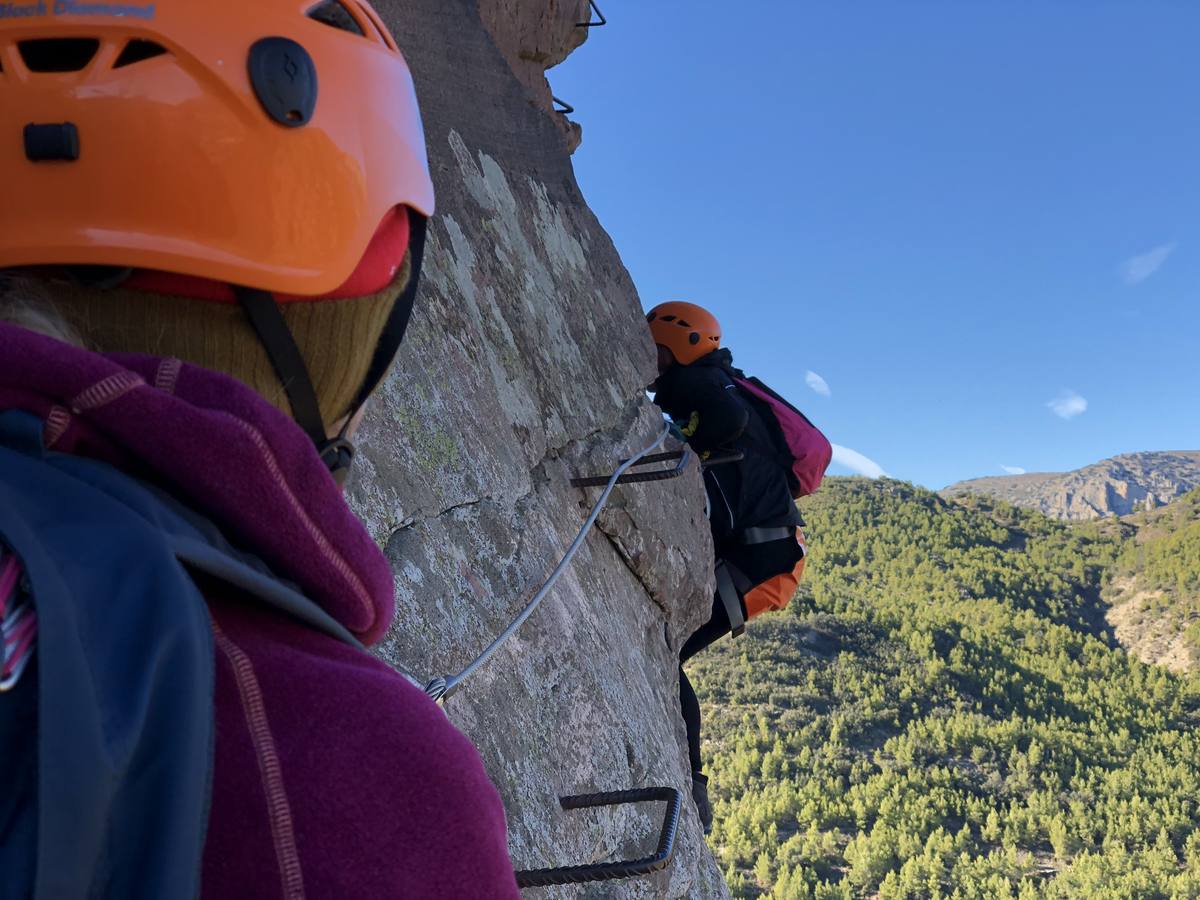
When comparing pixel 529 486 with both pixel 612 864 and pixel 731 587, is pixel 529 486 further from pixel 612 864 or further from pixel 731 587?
pixel 731 587

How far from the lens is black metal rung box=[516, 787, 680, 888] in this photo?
2436 mm

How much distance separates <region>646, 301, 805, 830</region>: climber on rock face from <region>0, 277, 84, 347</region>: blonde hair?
4.54 meters

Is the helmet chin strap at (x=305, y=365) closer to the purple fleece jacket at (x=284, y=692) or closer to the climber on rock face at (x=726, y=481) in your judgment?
the purple fleece jacket at (x=284, y=692)

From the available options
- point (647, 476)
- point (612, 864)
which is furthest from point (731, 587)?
point (612, 864)

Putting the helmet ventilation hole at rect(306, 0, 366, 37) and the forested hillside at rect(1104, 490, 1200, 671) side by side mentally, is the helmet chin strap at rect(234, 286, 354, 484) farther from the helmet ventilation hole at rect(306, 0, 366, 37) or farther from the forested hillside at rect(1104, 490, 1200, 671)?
the forested hillside at rect(1104, 490, 1200, 671)

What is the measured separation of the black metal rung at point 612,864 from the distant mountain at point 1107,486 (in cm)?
10604

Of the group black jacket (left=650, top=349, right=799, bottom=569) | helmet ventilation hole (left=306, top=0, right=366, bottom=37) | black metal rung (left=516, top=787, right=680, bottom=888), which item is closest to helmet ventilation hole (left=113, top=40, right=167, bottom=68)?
helmet ventilation hole (left=306, top=0, right=366, bottom=37)

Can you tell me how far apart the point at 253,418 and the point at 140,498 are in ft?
0.42

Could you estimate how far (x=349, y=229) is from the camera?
1241 mm

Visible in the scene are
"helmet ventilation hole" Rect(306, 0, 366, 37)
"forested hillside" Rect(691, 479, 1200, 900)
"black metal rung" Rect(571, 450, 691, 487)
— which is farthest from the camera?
"forested hillside" Rect(691, 479, 1200, 900)

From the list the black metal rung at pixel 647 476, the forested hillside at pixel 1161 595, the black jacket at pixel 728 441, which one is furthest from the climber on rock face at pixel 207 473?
the forested hillside at pixel 1161 595

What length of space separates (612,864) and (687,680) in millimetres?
3614

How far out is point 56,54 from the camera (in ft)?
3.97

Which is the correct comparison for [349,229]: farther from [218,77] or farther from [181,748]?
[181,748]
